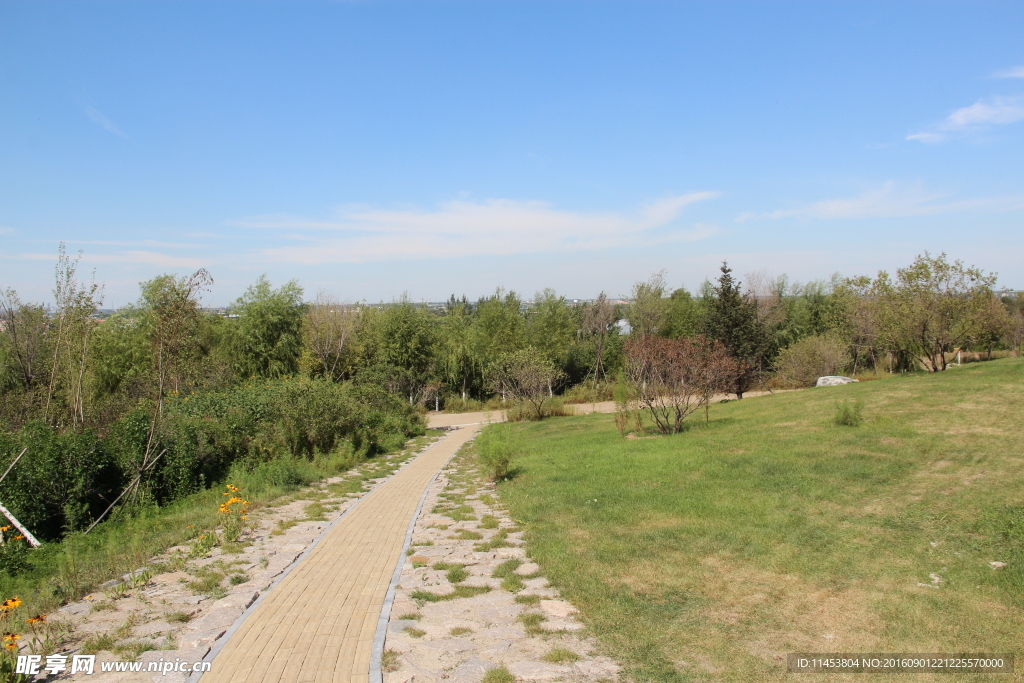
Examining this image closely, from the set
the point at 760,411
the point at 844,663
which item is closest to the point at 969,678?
the point at 844,663

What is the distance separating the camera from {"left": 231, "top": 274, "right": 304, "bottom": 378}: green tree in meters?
35.1

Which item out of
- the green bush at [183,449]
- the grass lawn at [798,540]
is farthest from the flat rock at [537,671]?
the green bush at [183,449]

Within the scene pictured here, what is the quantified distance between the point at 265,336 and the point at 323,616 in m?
32.9

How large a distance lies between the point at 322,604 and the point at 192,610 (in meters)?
1.11

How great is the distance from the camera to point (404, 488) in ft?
39.2

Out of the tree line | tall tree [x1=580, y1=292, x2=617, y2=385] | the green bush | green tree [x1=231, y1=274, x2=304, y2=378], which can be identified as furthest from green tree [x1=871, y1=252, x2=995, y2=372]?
green tree [x1=231, y1=274, x2=304, y2=378]

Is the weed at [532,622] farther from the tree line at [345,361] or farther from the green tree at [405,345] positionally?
the green tree at [405,345]

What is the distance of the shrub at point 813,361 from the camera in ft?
107

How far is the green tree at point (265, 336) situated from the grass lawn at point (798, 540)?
26773 mm

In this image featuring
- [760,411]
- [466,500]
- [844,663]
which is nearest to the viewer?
[844,663]

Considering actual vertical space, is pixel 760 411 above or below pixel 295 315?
below

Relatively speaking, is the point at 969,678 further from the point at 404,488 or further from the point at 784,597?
the point at 404,488

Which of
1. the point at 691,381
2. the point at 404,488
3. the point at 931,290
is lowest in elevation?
the point at 404,488

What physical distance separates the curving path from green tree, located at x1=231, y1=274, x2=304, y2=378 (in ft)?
94.1
